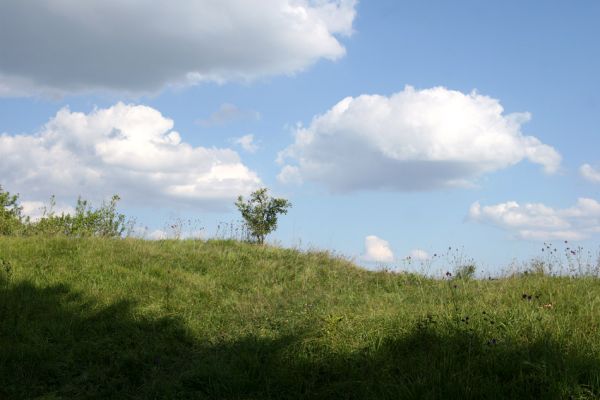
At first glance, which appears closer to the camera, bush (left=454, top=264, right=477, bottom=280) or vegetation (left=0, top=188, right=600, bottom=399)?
vegetation (left=0, top=188, right=600, bottom=399)

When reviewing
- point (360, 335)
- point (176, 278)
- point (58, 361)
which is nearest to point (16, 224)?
point (176, 278)

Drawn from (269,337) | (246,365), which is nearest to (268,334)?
(269,337)

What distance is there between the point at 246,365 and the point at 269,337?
100 centimetres

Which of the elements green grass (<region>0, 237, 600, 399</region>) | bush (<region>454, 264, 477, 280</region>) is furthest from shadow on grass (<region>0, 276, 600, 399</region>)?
bush (<region>454, 264, 477, 280</region>)

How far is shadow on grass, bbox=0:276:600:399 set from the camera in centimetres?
564

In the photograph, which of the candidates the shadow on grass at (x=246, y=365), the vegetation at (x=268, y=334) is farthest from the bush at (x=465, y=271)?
the shadow on grass at (x=246, y=365)

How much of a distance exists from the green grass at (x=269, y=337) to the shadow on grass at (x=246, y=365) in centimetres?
2

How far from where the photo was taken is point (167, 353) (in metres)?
8.38

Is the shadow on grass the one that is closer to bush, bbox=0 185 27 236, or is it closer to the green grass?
the green grass

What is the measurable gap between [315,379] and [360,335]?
40.9 inches

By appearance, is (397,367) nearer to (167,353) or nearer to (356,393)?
(356,393)

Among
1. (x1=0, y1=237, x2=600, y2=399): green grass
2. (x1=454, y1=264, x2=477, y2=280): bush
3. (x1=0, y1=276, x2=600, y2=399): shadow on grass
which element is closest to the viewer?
(x1=0, y1=276, x2=600, y2=399): shadow on grass

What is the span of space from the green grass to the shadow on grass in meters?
0.02

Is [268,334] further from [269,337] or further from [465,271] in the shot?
[465,271]
